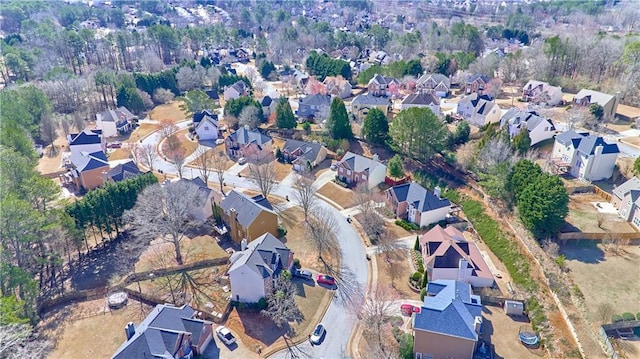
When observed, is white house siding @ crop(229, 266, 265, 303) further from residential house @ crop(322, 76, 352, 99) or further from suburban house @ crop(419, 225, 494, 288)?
residential house @ crop(322, 76, 352, 99)

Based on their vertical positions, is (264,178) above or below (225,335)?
above

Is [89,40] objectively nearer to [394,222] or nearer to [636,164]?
[394,222]

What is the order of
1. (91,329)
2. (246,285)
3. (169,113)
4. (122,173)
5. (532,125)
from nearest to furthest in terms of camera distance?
(91,329)
(246,285)
(122,173)
(532,125)
(169,113)

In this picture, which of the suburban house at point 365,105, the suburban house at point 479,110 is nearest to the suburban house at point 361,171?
the suburban house at point 365,105

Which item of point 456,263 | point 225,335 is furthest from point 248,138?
point 456,263

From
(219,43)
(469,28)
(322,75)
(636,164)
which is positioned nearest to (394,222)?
(636,164)

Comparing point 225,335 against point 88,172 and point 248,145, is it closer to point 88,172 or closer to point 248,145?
point 88,172

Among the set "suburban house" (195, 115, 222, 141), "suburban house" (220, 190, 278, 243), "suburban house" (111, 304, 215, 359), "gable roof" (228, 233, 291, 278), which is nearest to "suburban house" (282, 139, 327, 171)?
"suburban house" (195, 115, 222, 141)

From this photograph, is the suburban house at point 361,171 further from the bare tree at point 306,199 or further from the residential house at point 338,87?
the residential house at point 338,87
